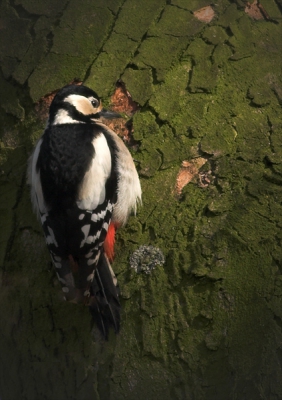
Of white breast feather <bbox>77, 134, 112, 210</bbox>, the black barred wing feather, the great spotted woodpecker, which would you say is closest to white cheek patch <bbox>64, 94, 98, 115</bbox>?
the great spotted woodpecker

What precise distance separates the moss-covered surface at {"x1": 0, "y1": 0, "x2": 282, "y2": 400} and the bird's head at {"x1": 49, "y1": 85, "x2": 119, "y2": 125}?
0.08 meters

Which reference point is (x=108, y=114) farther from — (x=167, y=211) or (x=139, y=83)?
(x=167, y=211)

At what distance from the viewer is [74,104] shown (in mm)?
2955

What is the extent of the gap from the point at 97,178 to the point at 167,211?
415mm

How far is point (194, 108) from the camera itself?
2.83 m

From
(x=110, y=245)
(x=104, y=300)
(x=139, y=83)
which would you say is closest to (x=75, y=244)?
(x=110, y=245)

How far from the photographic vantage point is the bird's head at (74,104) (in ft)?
9.43

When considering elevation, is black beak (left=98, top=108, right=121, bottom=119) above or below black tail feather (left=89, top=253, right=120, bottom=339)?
above

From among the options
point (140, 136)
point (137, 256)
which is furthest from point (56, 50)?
point (137, 256)

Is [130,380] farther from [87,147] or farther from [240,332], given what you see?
[87,147]

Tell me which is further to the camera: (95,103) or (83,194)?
(95,103)

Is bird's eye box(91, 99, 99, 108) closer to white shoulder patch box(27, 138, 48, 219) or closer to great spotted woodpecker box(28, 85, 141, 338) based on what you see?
great spotted woodpecker box(28, 85, 141, 338)

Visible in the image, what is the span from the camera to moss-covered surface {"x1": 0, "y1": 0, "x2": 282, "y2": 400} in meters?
2.43

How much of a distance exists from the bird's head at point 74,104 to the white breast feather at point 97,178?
14 cm
